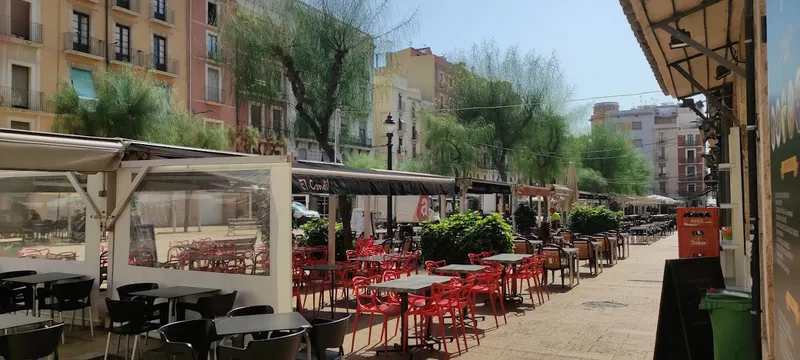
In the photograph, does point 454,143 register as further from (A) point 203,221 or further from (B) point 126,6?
(A) point 203,221

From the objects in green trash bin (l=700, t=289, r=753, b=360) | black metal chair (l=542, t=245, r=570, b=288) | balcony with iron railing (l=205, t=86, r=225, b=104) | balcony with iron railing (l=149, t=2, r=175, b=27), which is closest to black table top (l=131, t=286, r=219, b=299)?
green trash bin (l=700, t=289, r=753, b=360)

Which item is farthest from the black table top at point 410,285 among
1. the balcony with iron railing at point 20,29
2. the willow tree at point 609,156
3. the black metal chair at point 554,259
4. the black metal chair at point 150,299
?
Answer: the willow tree at point 609,156

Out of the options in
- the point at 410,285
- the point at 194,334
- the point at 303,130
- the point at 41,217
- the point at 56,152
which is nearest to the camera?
the point at 194,334

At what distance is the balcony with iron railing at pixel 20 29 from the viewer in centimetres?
2556

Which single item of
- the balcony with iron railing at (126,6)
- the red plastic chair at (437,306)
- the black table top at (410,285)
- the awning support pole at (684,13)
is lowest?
the red plastic chair at (437,306)

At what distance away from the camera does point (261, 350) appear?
4.14 metres

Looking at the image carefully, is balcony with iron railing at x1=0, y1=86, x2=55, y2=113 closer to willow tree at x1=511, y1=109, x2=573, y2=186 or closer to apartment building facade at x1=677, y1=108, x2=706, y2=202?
willow tree at x1=511, y1=109, x2=573, y2=186

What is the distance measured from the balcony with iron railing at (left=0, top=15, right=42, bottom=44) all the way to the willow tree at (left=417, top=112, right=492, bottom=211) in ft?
60.1

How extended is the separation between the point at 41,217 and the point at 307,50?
8.46 metres

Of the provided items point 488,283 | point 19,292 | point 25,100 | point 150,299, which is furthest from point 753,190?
point 25,100

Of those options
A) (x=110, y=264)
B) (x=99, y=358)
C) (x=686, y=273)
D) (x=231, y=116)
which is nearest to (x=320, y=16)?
(x=110, y=264)

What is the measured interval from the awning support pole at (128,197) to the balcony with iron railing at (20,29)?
23.1 m

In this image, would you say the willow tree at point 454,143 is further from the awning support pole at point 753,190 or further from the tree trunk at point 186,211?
the awning support pole at point 753,190

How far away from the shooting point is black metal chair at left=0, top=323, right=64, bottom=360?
173 inches
